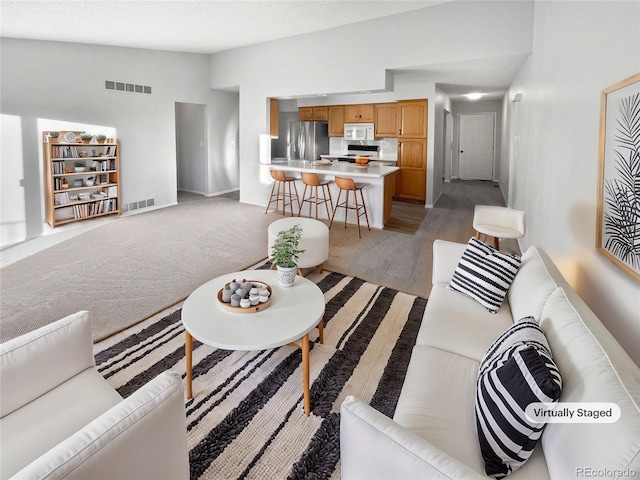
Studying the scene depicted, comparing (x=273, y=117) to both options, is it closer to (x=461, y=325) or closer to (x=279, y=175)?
(x=279, y=175)

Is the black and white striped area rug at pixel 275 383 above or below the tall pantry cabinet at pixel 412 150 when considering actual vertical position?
below

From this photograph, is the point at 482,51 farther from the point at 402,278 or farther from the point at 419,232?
the point at 402,278

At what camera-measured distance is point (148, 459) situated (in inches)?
42.5

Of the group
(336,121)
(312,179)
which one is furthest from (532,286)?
(336,121)

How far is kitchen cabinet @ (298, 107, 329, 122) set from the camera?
876 centimetres

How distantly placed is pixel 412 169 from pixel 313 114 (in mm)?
2818

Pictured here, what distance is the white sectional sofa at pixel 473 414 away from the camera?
2.95ft

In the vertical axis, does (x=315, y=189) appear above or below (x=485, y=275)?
above

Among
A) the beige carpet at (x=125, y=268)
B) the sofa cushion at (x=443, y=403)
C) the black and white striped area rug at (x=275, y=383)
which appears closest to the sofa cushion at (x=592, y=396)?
the sofa cushion at (x=443, y=403)

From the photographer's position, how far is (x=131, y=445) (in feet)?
3.35

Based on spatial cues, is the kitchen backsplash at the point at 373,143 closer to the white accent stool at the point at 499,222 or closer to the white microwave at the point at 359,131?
the white microwave at the point at 359,131

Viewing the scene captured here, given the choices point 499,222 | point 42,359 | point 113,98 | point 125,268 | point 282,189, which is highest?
point 113,98

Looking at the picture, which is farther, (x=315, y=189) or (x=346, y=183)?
(x=315, y=189)

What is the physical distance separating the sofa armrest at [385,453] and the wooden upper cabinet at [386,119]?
743 cm
